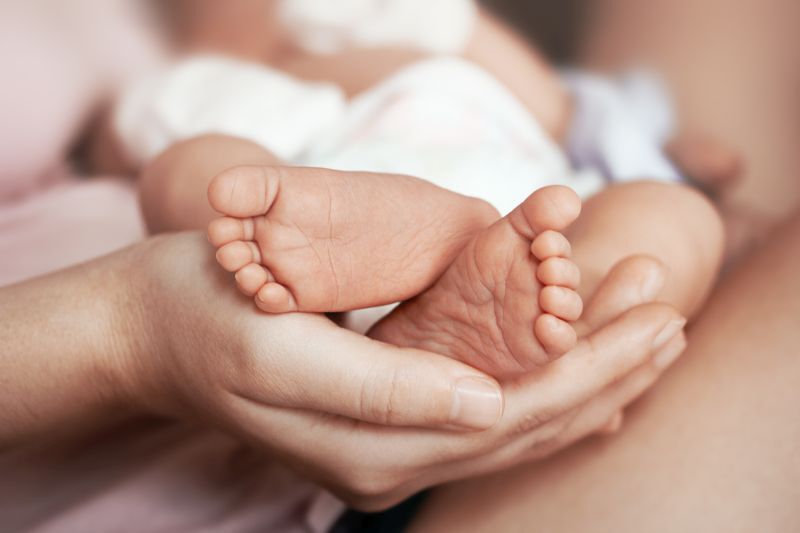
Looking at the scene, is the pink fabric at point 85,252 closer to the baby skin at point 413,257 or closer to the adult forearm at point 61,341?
the adult forearm at point 61,341

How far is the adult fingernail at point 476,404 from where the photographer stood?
1.28ft

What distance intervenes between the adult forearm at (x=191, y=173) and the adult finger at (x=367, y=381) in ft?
0.55

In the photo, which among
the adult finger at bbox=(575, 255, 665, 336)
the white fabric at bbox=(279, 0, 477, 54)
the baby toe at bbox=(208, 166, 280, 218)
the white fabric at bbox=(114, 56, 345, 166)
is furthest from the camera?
the white fabric at bbox=(279, 0, 477, 54)

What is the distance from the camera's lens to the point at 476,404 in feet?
1.29

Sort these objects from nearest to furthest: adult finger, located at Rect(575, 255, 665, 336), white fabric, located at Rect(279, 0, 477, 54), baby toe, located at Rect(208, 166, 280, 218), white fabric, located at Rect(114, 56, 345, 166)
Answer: baby toe, located at Rect(208, 166, 280, 218), adult finger, located at Rect(575, 255, 665, 336), white fabric, located at Rect(114, 56, 345, 166), white fabric, located at Rect(279, 0, 477, 54)

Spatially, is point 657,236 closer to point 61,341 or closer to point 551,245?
point 551,245

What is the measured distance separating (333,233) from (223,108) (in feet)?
1.48

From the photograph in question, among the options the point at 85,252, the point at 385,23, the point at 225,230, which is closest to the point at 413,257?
the point at 225,230

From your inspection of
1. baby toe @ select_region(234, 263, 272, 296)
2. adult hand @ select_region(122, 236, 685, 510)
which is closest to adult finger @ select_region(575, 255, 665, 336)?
adult hand @ select_region(122, 236, 685, 510)

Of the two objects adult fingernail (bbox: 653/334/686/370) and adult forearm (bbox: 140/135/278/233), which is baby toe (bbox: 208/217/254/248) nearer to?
adult forearm (bbox: 140/135/278/233)

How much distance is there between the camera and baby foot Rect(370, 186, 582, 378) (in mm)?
384

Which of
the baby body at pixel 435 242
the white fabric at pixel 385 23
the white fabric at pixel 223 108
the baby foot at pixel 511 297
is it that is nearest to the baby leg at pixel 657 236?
the baby body at pixel 435 242

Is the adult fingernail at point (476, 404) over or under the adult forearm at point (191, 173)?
under

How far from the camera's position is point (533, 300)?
1.31ft
